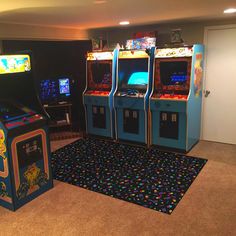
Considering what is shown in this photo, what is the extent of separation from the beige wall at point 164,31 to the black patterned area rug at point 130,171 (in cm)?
202

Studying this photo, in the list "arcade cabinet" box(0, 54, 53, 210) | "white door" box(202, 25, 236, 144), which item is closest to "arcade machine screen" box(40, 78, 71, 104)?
"arcade cabinet" box(0, 54, 53, 210)

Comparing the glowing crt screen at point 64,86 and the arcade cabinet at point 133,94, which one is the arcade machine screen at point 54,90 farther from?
the arcade cabinet at point 133,94

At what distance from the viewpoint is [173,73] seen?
412cm

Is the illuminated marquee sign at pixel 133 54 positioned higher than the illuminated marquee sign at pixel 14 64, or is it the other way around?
the illuminated marquee sign at pixel 133 54

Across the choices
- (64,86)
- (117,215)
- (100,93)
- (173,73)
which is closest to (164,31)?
(173,73)

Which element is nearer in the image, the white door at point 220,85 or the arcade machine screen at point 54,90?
the white door at point 220,85

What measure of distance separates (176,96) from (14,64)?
234 centimetres

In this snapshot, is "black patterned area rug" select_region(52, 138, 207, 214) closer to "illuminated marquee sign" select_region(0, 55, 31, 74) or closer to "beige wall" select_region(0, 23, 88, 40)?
"illuminated marquee sign" select_region(0, 55, 31, 74)

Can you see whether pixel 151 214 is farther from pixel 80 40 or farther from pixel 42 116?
pixel 80 40

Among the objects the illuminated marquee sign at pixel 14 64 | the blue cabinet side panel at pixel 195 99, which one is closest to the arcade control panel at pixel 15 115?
the illuminated marquee sign at pixel 14 64

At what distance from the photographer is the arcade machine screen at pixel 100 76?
Result: 15.4 feet

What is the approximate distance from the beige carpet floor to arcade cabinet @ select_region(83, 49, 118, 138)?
1768mm

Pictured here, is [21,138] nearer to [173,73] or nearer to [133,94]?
[133,94]

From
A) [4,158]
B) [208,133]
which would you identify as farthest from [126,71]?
[4,158]
